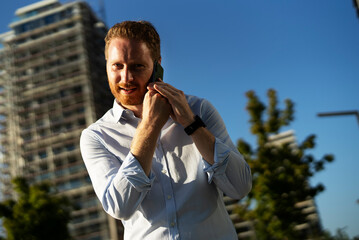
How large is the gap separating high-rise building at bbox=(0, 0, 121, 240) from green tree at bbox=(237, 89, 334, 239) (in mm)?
54854

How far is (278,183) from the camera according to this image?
14.3 meters

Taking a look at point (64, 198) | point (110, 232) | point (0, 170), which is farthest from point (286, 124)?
point (0, 170)

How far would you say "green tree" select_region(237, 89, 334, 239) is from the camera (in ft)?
46.6

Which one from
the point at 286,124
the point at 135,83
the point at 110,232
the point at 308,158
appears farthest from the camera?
the point at 110,232

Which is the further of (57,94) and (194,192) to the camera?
(57,94)

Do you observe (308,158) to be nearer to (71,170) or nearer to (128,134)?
(128,134)

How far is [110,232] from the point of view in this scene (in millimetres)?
64000

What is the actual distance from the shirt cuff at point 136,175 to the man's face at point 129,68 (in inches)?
12.7

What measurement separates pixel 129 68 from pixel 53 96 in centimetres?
7689

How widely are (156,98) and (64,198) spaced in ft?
59.8

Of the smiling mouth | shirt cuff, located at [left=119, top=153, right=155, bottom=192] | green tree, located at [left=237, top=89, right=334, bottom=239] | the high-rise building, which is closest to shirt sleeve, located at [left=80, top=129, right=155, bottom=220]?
shirt cuff, located at [left=119, top=153, right=155, bottom=192]

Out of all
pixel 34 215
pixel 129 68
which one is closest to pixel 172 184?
pixel 129 68

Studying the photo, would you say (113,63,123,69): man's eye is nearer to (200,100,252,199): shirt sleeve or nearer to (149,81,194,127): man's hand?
(149,81,194,127): man's hand

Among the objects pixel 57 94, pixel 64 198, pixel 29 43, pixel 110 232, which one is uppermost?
pixel 29 43
